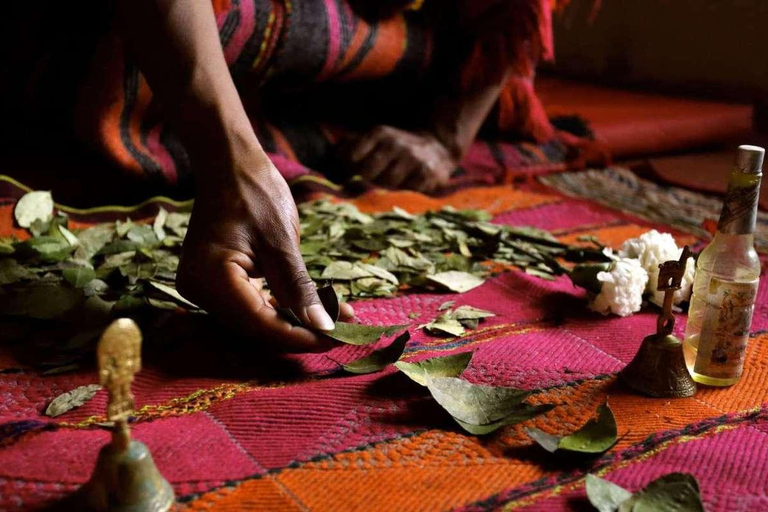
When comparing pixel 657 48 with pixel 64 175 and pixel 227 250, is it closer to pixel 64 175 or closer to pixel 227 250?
pixel 64 175

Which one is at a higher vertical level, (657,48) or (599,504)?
(657,48)

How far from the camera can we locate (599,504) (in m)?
0.61

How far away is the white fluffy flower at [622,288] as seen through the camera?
3.23 feet

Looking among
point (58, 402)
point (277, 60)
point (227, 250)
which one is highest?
point (277, 60)

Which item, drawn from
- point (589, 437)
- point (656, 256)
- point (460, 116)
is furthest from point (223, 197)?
point (460, 116)

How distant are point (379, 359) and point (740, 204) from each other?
40 centimetres

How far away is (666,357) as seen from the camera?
799 mm

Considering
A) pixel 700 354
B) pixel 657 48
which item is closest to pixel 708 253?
pixel 700 354

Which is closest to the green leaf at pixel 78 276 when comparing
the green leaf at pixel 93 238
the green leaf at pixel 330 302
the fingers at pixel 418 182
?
the green leaf at pixel 93 238

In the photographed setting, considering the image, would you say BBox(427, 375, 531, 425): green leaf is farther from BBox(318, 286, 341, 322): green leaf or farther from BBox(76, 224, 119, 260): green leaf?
BBox(76, 224, 119, 260): green leaf

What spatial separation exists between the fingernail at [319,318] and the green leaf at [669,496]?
337 millimetres

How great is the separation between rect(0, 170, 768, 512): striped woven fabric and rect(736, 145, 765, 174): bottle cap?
0.79 feet

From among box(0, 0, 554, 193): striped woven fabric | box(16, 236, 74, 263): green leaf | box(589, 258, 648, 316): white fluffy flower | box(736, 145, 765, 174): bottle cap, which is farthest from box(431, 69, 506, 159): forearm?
box(736, 145, 765, 174): bottle cap

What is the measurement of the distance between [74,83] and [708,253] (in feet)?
3.59
